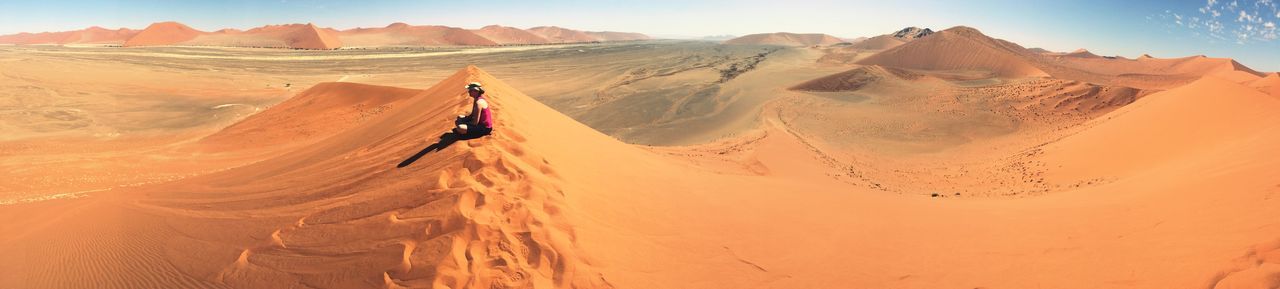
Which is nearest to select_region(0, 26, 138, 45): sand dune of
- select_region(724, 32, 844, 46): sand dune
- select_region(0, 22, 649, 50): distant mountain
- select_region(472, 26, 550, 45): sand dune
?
select_region(0, 22, 649, 50): distant mountain

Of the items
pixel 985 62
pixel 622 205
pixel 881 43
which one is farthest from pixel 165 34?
pixel 622 205

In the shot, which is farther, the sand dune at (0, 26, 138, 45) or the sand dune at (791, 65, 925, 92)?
the sand dune at (0, 26, 138, 45)

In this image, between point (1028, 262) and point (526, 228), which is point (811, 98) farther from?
point (526, 228)

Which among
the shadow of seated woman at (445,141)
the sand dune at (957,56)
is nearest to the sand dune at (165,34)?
the sand dune at (957,56)

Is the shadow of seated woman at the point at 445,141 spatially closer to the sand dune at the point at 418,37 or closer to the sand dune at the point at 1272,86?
the sand dune at the point at 1272,86

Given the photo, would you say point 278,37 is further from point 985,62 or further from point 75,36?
point 985,62

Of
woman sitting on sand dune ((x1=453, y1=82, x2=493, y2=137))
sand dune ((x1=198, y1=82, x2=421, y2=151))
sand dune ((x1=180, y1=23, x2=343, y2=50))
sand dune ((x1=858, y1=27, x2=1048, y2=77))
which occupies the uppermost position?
sand dune ((x1=180, y1=23, x2=343, y2=50))

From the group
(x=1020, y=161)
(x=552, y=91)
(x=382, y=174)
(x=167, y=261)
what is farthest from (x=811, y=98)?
(x=167, y=261)

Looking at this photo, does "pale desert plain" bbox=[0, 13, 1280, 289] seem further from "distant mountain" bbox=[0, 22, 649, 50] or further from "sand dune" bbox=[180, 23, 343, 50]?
"distant mountain" bbox=[0, 22, 649, 50]
